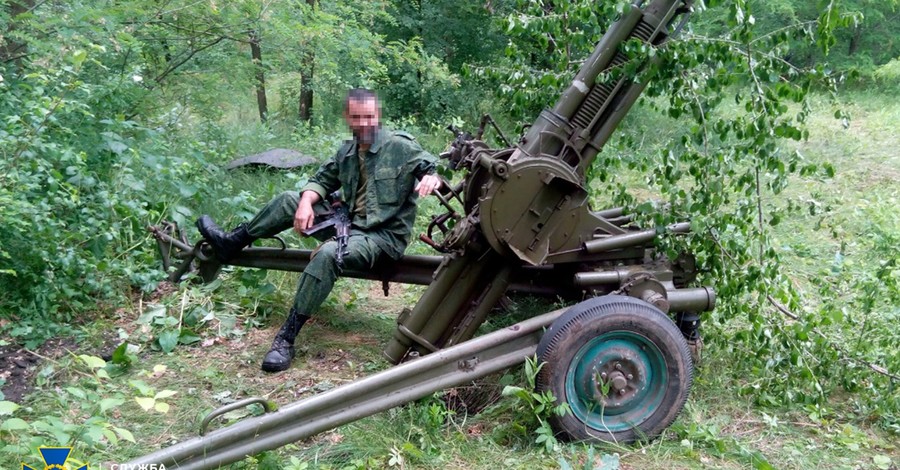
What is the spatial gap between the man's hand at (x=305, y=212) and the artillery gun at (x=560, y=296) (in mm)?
395

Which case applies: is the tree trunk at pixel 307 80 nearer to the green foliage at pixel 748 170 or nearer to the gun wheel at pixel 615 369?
the green foliage at pixel 748 170

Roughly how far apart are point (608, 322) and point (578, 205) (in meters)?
0.72

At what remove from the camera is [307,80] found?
976 centimetres

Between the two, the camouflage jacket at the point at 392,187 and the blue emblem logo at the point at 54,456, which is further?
the camouflage jacket at the point at 392,187

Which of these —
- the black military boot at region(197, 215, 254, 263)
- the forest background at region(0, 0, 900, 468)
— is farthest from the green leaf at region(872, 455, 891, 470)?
the black military boot at region(197, 215, 254, 263)

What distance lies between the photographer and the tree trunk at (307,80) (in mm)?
8170

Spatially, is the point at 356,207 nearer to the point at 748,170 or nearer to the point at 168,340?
the point at 168,340

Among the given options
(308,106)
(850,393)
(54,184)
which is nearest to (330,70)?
(308,106)

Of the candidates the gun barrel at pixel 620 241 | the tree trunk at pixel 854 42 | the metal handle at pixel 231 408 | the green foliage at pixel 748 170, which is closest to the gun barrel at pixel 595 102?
the green foliage at pixel 748 170

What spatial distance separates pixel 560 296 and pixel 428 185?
1139 mm

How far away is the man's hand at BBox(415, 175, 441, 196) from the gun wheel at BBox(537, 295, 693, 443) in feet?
3.29

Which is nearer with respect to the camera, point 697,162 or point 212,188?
point 697,162

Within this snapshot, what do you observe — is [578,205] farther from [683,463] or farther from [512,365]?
[683,463]

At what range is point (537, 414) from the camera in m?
3.24
